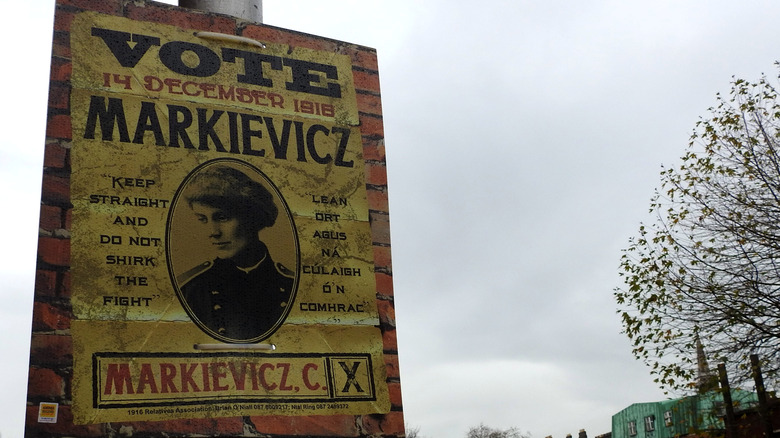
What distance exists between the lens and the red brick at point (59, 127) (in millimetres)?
4039

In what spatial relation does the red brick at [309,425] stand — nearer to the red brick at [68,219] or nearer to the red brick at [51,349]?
the red brick at [51,349]

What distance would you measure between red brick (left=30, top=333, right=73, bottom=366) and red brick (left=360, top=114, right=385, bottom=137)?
2.04 m

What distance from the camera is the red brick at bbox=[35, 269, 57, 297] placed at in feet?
12.4

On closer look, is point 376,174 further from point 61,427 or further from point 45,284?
point 61,427

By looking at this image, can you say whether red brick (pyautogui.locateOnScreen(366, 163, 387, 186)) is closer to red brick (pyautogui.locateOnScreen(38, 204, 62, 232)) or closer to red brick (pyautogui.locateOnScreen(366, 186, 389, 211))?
red brick (pyautogui.locateOnScreen(366, 186, 389, 211))

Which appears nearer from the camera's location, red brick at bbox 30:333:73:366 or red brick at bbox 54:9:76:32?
red brick at bbox 30:333:73:366

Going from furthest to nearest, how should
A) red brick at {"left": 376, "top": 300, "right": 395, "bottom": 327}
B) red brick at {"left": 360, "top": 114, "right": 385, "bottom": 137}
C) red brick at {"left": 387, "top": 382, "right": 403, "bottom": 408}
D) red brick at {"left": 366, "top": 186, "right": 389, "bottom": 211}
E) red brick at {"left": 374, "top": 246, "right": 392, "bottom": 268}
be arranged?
1. red brick at {"left": 360, "top": 114, "right": 385, "bottom": 137}
2. red brick at {"left": 366, "top": 186, "right": 389, "bottom": 211}
3. red brick at {"left": 374, "top": 246, "right": 392, "bottom": 268}
4. red brick at {"left": 376, "top": 300, "right": 395, "bottom": 327}
5. red brick at {"left": 387, "top": 382, "right": 403, "bottom": 408}

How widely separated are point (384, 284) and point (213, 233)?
982 millimetres

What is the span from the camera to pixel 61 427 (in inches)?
143

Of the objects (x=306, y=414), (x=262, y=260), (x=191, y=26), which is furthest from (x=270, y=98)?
(x=306, y=414)

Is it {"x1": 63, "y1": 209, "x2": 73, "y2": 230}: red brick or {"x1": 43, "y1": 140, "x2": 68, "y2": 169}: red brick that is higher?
{"x1": 43, "y1": 140, "x2": 68, "y2": 169}: red brick

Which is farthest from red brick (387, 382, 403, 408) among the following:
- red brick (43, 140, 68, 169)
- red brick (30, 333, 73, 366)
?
red brick (43, 140, 68, 169)

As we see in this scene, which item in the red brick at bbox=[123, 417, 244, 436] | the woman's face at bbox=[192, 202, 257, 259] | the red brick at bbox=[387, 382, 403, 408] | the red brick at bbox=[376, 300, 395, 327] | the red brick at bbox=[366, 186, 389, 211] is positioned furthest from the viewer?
the red brick at bbox=[366, 186, 389, 211]

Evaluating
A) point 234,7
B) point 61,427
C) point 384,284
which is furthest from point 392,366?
point 234,7
